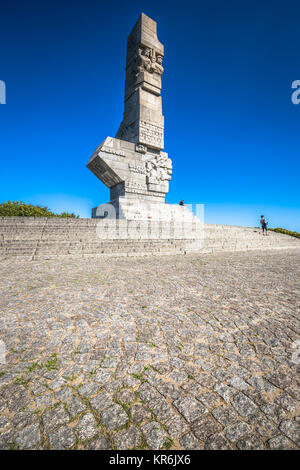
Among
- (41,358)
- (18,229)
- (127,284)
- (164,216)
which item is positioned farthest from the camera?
(164,216)

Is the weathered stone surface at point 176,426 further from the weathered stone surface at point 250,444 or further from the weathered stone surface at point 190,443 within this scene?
the weathered stone surface at point 250,444

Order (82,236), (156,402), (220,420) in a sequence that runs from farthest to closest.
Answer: (82,236) < (156,402) < (220,420)

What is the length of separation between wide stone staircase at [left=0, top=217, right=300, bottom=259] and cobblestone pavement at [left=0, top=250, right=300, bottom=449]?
174 inches

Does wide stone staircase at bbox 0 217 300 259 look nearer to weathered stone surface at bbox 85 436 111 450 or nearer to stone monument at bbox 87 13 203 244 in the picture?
stone monument at bbox 87 13 203 244

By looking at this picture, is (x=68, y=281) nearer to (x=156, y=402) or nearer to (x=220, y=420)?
(x=156, y=402)

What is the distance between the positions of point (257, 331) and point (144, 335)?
156 cm

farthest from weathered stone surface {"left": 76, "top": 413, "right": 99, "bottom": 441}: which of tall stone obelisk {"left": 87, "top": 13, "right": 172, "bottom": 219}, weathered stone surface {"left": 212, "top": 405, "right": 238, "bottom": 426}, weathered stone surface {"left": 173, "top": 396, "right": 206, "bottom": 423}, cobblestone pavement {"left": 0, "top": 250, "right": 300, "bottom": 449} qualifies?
tall stone obelisk {"left": 87, "top": 13, "right": 172, "bottom": 219}

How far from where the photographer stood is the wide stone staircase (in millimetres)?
8258

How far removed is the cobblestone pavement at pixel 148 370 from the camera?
1457mm

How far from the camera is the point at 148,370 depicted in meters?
2.08

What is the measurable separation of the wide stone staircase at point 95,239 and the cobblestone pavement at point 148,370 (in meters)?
4.42

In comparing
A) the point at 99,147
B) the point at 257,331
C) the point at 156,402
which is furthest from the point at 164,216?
the point at 156,402
